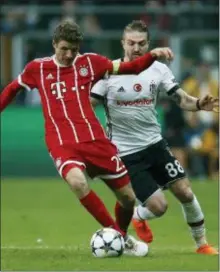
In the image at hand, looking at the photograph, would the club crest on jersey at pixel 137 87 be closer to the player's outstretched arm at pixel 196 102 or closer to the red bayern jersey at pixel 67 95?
the player's outstretched arm at pixel 196 102

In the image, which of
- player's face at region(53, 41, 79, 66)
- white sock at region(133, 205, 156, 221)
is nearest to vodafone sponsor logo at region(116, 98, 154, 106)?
player's face at region(53, 41, 79, 66)

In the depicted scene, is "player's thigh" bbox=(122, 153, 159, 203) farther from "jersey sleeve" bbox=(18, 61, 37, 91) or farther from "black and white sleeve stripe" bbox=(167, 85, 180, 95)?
"jersey sleeve" bbox=(18, 61, 37, 91)

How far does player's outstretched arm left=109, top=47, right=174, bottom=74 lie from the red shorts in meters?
0.71

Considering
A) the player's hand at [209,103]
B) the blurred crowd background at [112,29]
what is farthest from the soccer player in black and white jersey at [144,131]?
the blurred crowd background at [112,29]

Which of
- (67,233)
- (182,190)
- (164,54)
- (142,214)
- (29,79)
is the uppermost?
(164,54)

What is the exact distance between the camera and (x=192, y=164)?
24.6 m

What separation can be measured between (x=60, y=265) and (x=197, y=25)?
1678 centimetres

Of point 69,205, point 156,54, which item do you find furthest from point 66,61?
point 69,205

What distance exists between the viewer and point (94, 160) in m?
11.0

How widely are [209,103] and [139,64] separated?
0.98 meters

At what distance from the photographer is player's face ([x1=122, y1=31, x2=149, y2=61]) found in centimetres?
1183

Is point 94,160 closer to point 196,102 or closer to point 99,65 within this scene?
point 99,65

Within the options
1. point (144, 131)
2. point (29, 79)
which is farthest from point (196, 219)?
point (29, 79)

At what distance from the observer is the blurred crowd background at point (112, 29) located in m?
25.8
